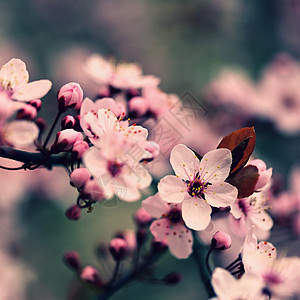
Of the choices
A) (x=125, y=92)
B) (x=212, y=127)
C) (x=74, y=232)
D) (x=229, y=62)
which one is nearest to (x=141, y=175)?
(x=125, y=92)

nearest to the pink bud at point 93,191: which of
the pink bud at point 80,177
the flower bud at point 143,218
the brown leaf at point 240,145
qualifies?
the pink bud at point 80,177

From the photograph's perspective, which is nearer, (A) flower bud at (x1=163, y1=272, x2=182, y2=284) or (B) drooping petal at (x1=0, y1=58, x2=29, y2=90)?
(B) drooping petal at (x1=0, y1=58, x2=29, y2=90)

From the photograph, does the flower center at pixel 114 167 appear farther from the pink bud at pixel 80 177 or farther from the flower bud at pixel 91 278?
the flower bud at pixel 91 278

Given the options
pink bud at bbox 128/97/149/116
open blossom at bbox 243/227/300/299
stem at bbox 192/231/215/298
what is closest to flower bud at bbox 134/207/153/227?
stem at bbox 192/231/215/298

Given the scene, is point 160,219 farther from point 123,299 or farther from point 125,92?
point 123,299

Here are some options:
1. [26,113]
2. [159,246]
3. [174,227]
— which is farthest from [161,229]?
[26,113]

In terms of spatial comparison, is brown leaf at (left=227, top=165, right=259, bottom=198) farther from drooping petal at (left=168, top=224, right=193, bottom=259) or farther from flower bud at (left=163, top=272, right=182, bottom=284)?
flower bud at (left=163, top=272, right=182, bottom=284)
